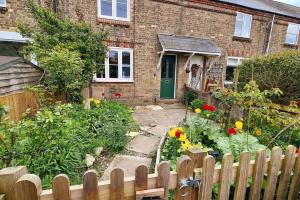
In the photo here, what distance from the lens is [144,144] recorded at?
4.65 metres

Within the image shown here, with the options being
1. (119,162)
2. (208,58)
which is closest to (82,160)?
(119,162)

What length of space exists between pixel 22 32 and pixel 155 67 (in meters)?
5.84

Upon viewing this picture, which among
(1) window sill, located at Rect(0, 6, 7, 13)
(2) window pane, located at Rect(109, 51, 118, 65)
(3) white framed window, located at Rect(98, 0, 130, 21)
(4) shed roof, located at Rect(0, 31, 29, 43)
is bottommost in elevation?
(2) window pane, located at Rect(109, 51, 118, 65)

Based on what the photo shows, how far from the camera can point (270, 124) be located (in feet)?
13.3

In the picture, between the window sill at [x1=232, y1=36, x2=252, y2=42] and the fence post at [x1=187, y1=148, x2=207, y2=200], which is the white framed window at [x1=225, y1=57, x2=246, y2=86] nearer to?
the window sill at [x1=232, y1=36, x2=252, y2=42]

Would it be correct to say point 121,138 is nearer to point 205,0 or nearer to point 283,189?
point 283,189

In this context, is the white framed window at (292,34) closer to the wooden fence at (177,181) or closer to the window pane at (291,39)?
the window pane at (291,39)

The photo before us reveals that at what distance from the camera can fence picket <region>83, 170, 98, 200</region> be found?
47.7 inches

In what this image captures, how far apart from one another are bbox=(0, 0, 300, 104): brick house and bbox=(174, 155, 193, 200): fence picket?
25.0 ft

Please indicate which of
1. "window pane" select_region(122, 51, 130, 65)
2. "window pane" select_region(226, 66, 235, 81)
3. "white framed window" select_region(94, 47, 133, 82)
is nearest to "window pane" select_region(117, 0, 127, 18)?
"white framed window" select_region(94, 47, 133, 82)

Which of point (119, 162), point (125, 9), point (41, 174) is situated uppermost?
point (125, 9)

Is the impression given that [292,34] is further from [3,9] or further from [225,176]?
[3,9]

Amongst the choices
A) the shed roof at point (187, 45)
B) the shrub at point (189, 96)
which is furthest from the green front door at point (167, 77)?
the shed roof at point (187, 45)

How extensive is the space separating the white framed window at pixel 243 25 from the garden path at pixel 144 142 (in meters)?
7.35
